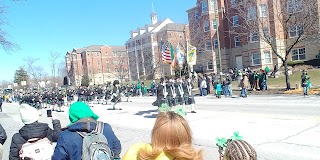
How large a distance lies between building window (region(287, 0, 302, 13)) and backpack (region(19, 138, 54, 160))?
831 inches

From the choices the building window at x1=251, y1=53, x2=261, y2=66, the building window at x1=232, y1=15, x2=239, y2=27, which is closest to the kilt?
the building window at x1=251, y1=53, x2=261, y2=66

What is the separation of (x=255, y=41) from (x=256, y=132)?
109 feet

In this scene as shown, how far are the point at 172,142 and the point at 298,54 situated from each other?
40.1m

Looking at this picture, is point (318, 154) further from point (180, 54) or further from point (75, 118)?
point (180, 54)

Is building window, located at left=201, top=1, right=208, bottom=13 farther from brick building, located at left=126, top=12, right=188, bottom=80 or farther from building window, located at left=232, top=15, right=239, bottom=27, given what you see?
brick building, located at left=126, top=12, right=188, bottom=80

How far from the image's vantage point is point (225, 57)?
44844mm

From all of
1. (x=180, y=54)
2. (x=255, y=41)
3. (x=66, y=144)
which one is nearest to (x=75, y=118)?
(x=66, y=144)

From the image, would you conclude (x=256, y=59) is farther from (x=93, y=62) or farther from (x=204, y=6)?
(x=93, y=62)

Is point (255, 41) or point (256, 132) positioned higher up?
point (255, 41)

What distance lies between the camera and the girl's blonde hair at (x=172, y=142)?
245cm

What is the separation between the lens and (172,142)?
2469mm

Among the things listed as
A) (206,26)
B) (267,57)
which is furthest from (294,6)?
(206,26)

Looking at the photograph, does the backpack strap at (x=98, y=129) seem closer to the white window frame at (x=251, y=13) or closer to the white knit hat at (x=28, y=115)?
the white knit hat at (x=28, y=115)

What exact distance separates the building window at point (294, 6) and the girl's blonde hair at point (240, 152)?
2142cm
